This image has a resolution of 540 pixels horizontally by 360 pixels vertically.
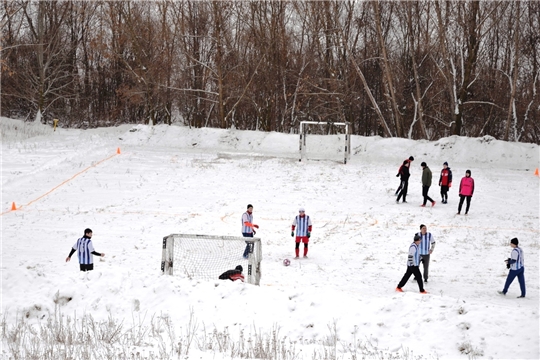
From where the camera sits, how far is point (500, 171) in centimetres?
3030

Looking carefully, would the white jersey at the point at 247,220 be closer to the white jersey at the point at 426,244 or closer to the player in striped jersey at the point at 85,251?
the player in striped jersey at the point at 85,251

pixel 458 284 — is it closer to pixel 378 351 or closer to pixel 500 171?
pixel 378 351

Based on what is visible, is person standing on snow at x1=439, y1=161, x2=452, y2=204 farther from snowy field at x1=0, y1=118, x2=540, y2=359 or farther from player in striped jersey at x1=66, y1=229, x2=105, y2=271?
player in striped jersey at x1=66, y1=229, x2=105, y2=271

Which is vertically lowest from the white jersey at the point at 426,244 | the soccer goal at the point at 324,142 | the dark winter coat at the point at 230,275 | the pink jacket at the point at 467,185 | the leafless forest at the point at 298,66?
the dark winter coat at the point at 230,275

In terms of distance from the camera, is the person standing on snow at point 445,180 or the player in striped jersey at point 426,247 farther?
the person standing on snow at point 445,180

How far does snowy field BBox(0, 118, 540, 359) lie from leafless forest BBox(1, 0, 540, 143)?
585cm

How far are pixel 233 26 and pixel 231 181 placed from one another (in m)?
20.4

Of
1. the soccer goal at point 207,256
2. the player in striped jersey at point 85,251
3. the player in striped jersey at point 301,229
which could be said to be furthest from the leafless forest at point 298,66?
the player in striped jersey at point 85,251

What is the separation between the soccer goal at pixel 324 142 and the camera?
32500 mm

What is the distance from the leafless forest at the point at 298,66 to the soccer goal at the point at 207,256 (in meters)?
24.9

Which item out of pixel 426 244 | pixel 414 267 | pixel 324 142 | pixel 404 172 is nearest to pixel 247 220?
pixel 426 244

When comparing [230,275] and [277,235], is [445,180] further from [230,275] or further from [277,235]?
[230,275]

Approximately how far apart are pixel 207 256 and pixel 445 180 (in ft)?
36.5

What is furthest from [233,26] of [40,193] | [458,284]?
[458,284]
